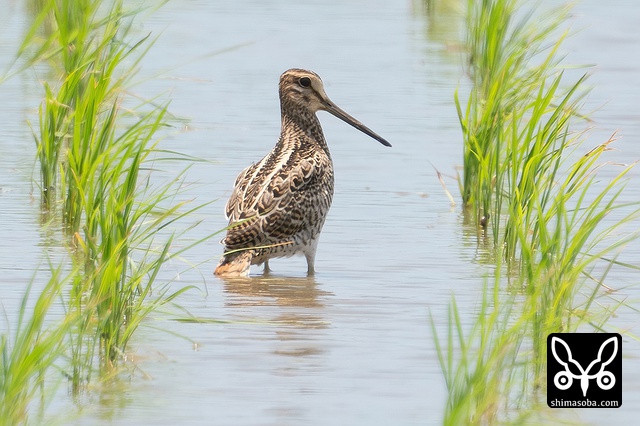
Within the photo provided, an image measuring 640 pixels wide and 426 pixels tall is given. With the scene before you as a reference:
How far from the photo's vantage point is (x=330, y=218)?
9359 mm

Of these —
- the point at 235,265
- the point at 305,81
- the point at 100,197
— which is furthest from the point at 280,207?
the point at 100,197

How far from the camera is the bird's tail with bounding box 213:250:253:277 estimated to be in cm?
787

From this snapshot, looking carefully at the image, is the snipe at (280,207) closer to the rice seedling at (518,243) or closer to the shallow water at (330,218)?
the shallow water at (330,218)

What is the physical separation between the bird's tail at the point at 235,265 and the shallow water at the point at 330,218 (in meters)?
0.07

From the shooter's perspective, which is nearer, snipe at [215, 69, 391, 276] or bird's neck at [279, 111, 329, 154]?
snipe at [215, 69, 391, 276]

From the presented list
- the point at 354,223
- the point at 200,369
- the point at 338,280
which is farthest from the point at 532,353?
the point at 354,223

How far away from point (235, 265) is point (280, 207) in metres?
0.46

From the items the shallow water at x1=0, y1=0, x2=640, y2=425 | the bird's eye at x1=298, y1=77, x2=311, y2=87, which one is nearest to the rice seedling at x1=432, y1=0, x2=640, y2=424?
the shallow water at x1=0, y1=0, x2=640, y2=425

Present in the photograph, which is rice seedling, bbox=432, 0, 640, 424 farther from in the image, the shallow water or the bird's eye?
the bird's eye

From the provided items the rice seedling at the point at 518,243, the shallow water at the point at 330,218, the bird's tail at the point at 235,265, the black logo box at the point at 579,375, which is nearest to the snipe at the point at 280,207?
the bird's tail at the point at 235,265

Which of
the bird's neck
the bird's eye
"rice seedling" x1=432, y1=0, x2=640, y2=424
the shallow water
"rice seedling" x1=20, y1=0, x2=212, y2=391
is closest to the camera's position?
"rice seedling" x1=432, y1=0, x2=640, y2=424

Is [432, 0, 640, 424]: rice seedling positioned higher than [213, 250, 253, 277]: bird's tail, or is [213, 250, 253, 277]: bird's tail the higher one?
[432, 0, 640, 424]: rice seedling

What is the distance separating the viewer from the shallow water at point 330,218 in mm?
5707

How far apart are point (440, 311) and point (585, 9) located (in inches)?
423
